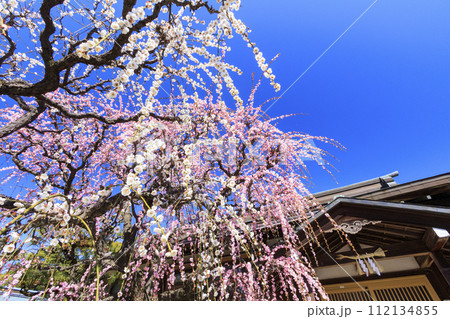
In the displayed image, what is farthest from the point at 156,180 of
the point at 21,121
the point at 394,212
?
the point at 394,212

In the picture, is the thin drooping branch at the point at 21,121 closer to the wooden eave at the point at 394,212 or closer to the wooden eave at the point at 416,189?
the wooden eave at the point at 394,212

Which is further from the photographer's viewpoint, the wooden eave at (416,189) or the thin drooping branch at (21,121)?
the wooden eave at (416,189)

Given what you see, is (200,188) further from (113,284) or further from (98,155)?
(113,284)

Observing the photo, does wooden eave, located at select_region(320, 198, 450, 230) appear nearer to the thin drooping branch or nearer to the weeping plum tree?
the weeping plum tree

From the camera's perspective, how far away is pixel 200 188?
3703mm

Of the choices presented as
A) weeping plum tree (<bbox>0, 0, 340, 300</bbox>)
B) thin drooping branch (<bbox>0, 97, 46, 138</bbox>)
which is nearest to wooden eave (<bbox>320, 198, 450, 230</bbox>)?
weeping plum tree (<bbox>0, 0, 340, 300</bbox>)

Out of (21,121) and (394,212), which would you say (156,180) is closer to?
(21,121)

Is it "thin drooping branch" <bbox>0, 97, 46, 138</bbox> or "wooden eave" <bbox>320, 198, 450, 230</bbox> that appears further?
"wooden eave" <bbox>320, 198, 450, 230</bbox>

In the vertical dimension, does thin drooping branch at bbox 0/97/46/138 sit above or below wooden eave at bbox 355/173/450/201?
above

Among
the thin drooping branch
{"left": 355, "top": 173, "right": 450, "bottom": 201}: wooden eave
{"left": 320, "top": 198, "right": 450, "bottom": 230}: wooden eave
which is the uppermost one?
the thin drooping branch

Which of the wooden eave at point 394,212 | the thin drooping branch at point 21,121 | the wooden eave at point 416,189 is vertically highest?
the thin drooping branch at point 21,121

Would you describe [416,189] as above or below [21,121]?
below

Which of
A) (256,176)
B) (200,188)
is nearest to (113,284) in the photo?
(200,188)

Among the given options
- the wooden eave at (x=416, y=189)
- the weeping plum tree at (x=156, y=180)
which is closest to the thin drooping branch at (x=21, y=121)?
the weeping plum tree at (x=156, y=180)
